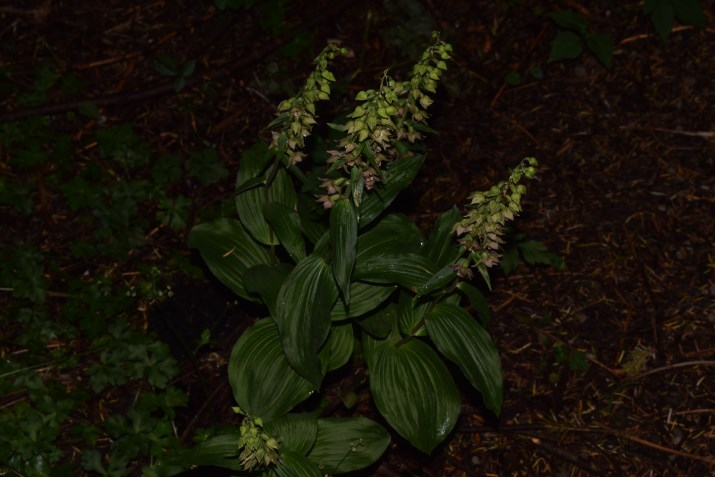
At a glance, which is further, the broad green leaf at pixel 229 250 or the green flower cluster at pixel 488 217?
the broad green leaf at pixel 229 250

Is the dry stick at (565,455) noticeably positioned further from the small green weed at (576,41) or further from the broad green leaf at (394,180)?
the small green weed at (576,41)

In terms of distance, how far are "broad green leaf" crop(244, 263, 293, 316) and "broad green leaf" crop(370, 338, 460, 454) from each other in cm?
64

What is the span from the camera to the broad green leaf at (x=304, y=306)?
400 centimetres

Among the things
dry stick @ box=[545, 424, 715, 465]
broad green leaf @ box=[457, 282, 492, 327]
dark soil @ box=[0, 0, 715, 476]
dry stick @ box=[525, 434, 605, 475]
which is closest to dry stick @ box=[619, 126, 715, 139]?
dark soil @ box=[0, 0, 715, 476]

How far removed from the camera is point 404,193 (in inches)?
218

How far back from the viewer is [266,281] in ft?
14.1

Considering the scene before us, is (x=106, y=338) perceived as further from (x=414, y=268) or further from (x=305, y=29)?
(x=305, y=29)

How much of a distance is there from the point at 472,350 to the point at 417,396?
0.39 m

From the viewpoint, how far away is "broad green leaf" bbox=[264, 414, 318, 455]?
13.6 ft

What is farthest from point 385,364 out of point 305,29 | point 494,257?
point 305,29

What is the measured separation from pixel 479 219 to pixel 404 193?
6.73 ft

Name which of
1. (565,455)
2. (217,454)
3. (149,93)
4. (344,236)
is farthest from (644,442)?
(149,93)

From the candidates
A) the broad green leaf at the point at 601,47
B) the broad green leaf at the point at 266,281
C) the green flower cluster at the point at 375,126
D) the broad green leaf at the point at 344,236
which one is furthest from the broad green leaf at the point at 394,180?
the broad green leaf at the point at 601,47

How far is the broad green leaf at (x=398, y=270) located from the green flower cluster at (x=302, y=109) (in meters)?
0.64
